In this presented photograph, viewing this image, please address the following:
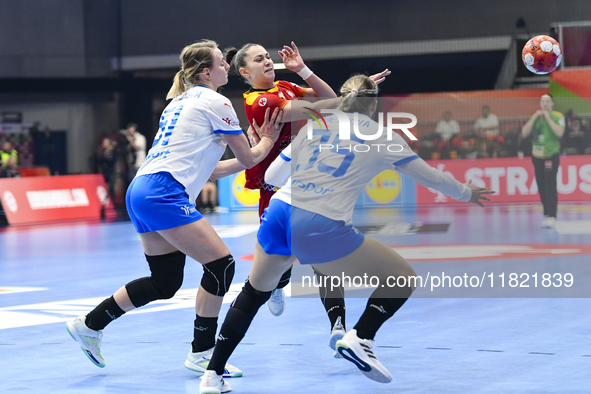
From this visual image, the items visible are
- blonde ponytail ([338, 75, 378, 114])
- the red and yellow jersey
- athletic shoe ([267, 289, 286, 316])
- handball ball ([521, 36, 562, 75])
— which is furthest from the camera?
handball ball ([521, 36, 562, 75])

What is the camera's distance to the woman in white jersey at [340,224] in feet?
11.0

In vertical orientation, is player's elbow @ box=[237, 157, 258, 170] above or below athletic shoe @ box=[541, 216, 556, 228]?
above

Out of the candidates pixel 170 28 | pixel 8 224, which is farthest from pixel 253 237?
pixel 170 28

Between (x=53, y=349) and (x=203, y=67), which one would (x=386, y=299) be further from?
(x=53, y=349)

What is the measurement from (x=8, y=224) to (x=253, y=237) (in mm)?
6214

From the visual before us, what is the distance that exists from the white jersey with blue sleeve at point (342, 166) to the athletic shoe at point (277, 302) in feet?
4.92

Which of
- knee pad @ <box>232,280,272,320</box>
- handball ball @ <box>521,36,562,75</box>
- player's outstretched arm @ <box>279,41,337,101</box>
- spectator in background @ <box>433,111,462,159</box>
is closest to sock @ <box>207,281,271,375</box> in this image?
knee pad @ <box>232,280,272,320</box>

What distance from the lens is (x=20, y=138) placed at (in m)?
21.5

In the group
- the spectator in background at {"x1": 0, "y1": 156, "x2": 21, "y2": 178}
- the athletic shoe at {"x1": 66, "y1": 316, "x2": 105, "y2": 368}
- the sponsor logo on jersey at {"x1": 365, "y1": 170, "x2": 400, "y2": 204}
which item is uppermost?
the athletic shoe at {"x1": 66, "y1": 316, "x2": 105, "y2": 368}

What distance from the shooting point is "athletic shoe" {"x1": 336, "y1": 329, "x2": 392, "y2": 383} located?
3.31 m

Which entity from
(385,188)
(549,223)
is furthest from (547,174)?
(385,188)

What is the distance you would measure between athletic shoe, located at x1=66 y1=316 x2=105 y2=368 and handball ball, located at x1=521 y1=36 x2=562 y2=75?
17.7 feet

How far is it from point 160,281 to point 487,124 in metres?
14.9

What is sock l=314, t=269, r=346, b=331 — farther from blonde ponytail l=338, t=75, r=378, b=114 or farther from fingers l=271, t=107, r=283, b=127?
blonde ponytail l=338, t=75, r=378, b=114
